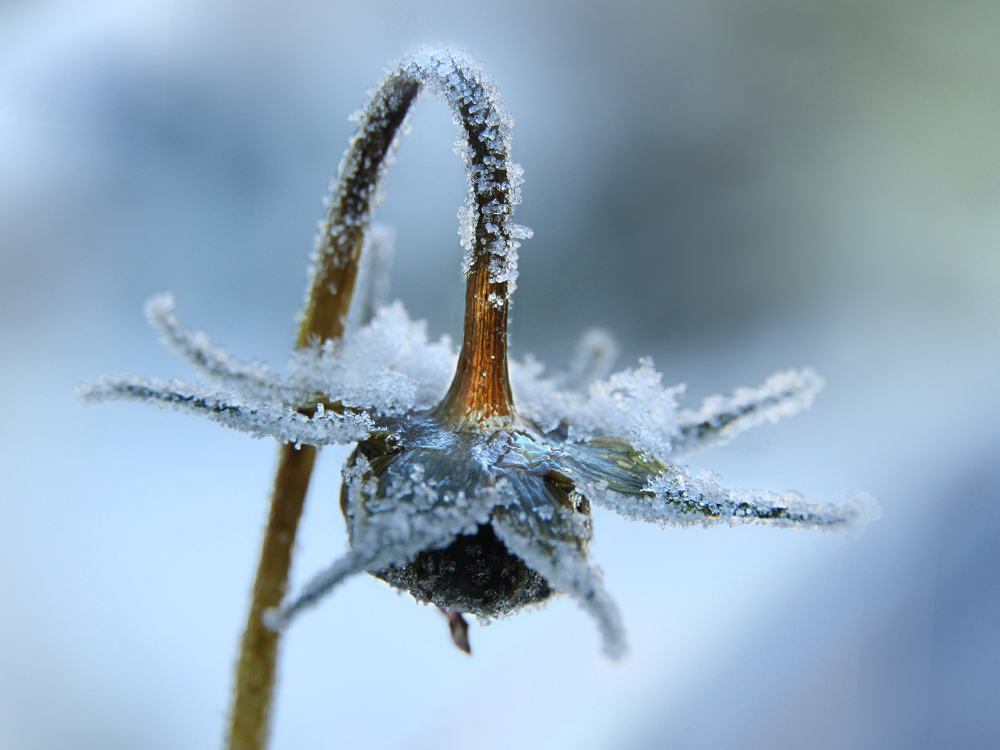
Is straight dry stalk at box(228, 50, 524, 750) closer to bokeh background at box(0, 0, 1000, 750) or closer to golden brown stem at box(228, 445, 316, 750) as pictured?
golden brown stem at box(228, 445, 316, 750)

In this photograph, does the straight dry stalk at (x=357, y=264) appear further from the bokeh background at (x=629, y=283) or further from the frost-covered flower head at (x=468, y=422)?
the bokeh background at (x=629, y=283)

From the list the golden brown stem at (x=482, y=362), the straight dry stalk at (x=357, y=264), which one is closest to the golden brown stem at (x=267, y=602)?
the straight dry stalk at (x=357, y=264)

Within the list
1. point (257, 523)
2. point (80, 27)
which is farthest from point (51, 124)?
point (257, 523)

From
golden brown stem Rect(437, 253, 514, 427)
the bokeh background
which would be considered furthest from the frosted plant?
the bokeh background

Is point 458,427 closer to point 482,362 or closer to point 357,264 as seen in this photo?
point 482,362

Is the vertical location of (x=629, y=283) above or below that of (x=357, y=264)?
above

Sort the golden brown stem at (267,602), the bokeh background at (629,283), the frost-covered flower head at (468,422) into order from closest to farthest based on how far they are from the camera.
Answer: the frost-covered flower head at (468,422) < the golden brown stem at (267,602) < the bokeh background at (629,283)

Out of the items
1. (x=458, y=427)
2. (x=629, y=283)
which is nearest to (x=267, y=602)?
(x=458, y=427)
